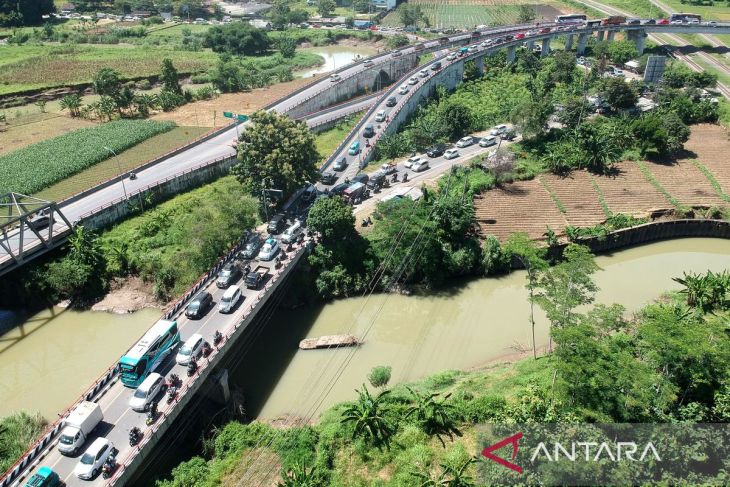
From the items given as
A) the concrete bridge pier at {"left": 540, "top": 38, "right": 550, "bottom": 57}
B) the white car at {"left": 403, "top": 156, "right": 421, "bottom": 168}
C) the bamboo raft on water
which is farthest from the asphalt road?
the concrete bridge pier at {"left": 540, "top": 38, "right": 550, "bottom": 57}

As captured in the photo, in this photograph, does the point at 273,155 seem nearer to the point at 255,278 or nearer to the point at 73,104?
the point at 255,278

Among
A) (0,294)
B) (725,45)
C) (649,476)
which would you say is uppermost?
(725,45)

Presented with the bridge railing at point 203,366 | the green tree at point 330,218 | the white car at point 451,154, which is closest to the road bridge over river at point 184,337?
the bridge railing at point 203,366

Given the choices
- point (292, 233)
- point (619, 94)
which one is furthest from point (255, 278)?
point (619, 94)

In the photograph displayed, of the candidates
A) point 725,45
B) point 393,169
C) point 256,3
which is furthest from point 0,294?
point 256,3

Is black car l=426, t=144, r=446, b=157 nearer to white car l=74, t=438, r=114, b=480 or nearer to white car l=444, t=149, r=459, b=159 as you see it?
white car l=444, t=149, r=459, b=159

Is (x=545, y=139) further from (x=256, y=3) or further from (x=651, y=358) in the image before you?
(x=256, y=3)
